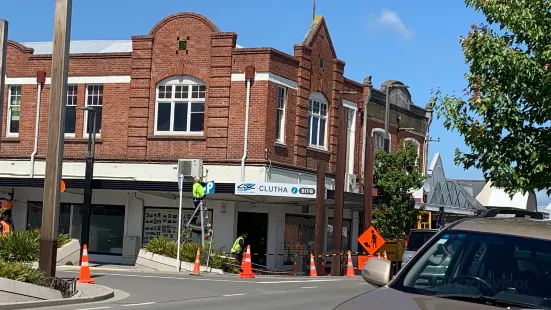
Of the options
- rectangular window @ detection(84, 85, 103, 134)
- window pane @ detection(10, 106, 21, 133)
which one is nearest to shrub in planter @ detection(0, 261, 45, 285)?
rectangular window @ detection(84, 85, 103, 134)

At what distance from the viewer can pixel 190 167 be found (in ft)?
103

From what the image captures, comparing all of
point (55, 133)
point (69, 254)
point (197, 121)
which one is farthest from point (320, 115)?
point (55, 133)

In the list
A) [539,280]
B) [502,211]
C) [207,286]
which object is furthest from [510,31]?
[207,286]

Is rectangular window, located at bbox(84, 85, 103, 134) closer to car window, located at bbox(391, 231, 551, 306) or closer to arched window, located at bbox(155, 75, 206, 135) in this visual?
arched window, located at bbox(155, 75, 206, 135)

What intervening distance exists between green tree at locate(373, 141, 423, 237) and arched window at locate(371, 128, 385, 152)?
98.2 inches

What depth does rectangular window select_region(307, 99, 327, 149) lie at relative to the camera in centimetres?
3484

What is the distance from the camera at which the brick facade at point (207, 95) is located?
106 feet

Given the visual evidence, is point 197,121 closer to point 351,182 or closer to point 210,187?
point 210,187

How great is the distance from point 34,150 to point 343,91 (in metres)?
13.4

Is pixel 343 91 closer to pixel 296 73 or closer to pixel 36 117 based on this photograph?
pixel 296 73

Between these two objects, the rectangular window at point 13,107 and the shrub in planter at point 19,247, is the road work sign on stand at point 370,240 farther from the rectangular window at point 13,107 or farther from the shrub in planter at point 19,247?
the rectangular window at point 13,107

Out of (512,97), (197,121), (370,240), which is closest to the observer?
(512,97)

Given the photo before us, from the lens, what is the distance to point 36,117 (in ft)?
114

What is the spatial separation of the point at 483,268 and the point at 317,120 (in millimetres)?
29581
